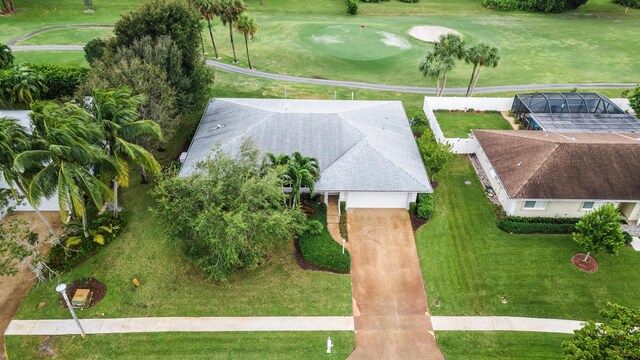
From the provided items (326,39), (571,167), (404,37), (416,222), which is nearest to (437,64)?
(571,167)

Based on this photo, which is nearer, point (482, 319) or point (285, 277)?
point (482, 319)

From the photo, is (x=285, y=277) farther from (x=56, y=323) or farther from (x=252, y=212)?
(x=56, y=323)

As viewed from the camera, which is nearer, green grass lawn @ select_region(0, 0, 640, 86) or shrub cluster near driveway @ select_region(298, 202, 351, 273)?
shrub cluster near driveway @ select_region(298, 202, 351, 273)

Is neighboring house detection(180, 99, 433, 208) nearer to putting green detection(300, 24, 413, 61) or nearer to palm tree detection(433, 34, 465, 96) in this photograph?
palm tree detection(433, 34, 465, 96)

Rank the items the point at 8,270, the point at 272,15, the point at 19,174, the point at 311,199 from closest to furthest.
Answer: the point at 19,174 < the point at 8,270 < the point at 311,199 < the point at 272,15

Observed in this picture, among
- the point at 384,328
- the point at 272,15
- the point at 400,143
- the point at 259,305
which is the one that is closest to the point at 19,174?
the point at 259,305

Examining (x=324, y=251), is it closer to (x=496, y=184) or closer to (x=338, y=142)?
(x=338, y=142)

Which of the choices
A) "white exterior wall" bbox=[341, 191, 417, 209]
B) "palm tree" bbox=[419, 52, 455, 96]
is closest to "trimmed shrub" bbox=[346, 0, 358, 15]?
"palm tree" bbox=[419, 52, 455, 96]
